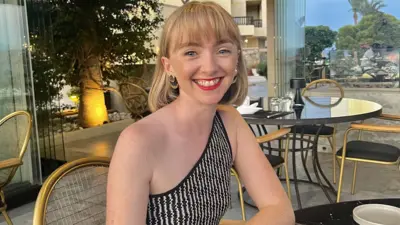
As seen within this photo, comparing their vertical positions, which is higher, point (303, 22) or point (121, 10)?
point (121, 10)

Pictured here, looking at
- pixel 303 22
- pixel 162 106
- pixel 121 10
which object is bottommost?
pixel 162 106

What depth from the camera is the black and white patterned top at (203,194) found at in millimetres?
938

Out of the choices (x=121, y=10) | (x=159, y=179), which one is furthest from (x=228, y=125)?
(x=121, y=10)

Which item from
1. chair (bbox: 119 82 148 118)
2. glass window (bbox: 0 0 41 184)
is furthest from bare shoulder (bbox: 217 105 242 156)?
chair (bbox: 119 82 148 118)

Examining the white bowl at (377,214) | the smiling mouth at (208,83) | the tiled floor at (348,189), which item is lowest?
the tiled floor at (348,189)

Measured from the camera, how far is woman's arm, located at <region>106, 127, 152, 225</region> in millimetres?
835

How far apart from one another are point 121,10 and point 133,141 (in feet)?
21.0

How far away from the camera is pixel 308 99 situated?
361cm

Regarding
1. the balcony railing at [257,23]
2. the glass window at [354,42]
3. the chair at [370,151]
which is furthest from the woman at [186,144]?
the balcony railing at [257,23]

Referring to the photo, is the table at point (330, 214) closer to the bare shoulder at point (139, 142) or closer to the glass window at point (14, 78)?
the bare shoulder at point (139, 142)

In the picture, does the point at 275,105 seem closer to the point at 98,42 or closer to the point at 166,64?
the point at 166,64

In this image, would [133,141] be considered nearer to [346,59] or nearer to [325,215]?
[325,215]

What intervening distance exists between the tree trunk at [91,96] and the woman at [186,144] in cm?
614

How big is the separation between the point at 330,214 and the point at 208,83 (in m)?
0.53
